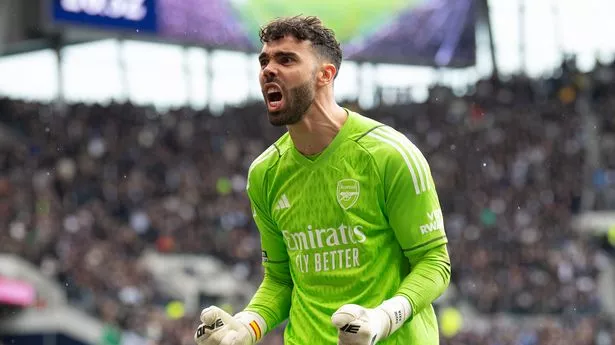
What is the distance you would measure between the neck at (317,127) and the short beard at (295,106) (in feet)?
0.25

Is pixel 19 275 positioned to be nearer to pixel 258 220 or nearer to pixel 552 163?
pixel 552 163

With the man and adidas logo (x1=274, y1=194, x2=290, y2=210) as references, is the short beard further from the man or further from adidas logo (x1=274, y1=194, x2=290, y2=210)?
adidas logo (x1=274, y1=194, x2=290, y2=210)

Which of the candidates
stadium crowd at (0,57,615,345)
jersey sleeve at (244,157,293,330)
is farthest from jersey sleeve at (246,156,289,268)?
stadium crowd at (0,57,615,345)

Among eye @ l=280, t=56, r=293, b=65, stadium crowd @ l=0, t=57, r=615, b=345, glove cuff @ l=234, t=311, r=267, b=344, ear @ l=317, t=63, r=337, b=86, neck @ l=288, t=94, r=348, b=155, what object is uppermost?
eye @ l=280, t=56, r=293, b=65

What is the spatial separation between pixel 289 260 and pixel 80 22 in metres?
19.5

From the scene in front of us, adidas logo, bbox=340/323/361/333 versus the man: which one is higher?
the man

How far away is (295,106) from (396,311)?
32.1 inches

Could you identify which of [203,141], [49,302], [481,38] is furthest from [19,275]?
[481,38]

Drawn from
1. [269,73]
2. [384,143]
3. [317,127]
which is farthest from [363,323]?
[269,73]

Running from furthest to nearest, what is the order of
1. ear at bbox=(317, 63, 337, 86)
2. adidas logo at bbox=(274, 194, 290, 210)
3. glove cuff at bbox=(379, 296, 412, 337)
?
adidas logo at bbox=(274, 194, 290, 210) → ear at bbox=(317, 63, 337, 86) → glove cuff at bbox=(379, 296, 412, 337)

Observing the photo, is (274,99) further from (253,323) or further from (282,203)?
(253,323)

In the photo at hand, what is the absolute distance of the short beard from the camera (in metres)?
4.06

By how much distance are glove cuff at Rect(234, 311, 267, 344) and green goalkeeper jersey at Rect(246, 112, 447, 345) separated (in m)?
0.13

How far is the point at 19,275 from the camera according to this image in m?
18.7
